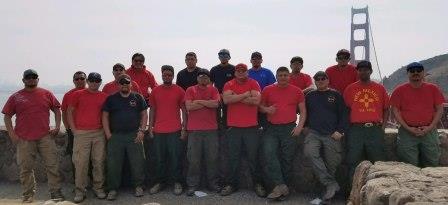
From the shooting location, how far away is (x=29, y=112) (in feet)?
18.0

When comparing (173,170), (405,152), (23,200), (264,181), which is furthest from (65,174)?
(405,152)

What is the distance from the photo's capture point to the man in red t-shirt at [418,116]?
533 centimetres

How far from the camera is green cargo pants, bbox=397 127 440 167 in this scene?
534 centimetres

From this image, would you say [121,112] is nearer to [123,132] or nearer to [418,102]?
[123,132]

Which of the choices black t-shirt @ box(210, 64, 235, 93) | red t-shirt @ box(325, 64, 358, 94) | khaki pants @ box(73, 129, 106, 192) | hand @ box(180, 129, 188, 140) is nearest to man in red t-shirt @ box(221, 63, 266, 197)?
black t-shirt @ box(210, 64, 235, 93)

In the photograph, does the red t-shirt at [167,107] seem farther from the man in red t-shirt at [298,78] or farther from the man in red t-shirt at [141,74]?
the man in red t-shirt at [298,78]

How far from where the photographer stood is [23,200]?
5656 mm

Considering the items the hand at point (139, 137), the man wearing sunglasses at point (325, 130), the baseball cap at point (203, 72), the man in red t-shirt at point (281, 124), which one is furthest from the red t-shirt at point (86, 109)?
the man wearing sunglasses at point (325, 130)

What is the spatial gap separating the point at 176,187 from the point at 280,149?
4.81 feet

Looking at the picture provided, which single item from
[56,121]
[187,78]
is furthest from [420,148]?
[56,121]

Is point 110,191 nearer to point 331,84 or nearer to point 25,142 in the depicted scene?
point 25,142

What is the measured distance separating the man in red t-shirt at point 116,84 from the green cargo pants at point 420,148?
358cm

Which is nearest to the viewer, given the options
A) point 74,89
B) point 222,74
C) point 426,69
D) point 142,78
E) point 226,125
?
point 74,89

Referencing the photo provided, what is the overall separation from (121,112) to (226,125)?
142 cm
